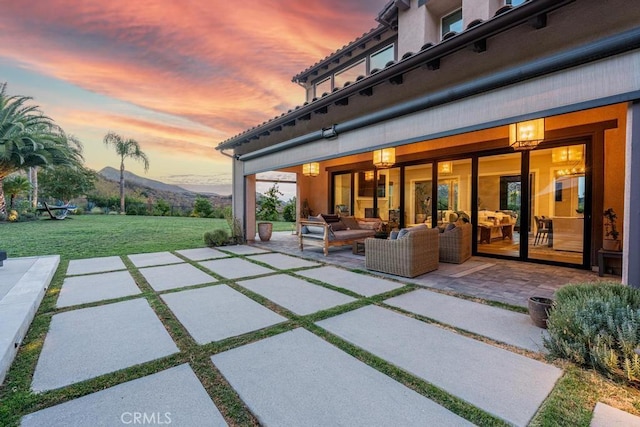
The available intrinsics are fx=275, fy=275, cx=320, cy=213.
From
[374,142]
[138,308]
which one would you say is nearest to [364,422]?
[138,308]

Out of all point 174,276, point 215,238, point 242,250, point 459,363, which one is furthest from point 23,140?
point 459,363

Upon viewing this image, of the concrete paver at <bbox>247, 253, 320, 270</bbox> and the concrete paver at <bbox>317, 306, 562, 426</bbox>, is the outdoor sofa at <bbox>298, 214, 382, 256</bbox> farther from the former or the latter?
the concrete paver at <bbox>317, 306, 562, 426</bbox>

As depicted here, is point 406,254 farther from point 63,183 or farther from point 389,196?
point 63,183

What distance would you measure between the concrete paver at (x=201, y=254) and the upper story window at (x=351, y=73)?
7.23 metres

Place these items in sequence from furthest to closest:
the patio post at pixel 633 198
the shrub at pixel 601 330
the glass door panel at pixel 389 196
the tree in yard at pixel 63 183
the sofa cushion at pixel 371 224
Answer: the tree in yard at pixel 63 183, the glass door panel at pixel 389 196, the sofa cushion at pixel 371 224, the patio post at pixel 633 198, the shrub at pixel 601 330

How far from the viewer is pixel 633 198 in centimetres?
282

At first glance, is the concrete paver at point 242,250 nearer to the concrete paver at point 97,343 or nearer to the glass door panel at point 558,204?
the concrete paver at point 97,343

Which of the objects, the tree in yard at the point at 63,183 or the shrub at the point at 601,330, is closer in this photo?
the shrub at the point at 601,330

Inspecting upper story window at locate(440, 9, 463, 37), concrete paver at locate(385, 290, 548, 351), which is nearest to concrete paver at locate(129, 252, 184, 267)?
concrete paver at locate(385, 290, 548, 351)

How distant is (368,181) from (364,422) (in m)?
9.75

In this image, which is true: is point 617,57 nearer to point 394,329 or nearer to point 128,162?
point 394,329

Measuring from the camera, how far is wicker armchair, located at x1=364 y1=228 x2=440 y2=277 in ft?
17.0

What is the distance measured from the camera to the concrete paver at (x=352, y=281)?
177 inches

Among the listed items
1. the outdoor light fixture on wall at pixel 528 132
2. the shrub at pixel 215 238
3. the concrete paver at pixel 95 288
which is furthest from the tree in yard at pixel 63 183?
the outdoor light fixture on wall at pixel 528 132
